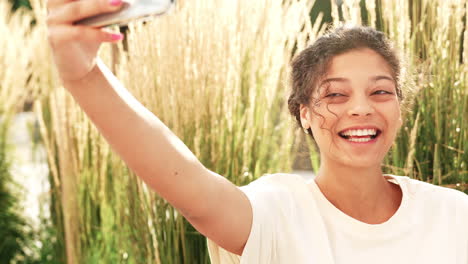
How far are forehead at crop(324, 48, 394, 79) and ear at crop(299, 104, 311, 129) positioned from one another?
0.10 metres

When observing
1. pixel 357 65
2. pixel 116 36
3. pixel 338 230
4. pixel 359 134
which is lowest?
pixel 338 230

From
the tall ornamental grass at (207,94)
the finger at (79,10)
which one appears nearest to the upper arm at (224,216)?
the finger at (79,10)

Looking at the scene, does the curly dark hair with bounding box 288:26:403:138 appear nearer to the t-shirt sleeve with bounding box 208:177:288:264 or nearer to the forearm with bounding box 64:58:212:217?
the t-shirt sleeve with bounding box 208:177:288:264

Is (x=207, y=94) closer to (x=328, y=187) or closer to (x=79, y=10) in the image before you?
(x=328, y=187)

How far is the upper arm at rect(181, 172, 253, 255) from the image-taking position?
1.11 meters

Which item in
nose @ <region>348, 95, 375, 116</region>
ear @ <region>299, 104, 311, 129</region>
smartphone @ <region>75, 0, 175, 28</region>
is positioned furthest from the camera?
ear @ <region>299, 104, 311, 129</region>

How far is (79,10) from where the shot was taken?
0.79 m

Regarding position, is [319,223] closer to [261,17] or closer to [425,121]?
[425,121]

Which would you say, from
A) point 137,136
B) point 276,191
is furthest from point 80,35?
point 276,191

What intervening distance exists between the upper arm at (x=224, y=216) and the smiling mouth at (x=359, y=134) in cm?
31

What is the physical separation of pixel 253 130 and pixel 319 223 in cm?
95

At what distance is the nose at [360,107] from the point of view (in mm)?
1388

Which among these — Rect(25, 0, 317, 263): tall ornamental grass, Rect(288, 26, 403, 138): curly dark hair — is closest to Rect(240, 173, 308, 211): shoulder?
Rect(288, 26, 403, 138): curly dark hair

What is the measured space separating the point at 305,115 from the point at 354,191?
0.70 feet
